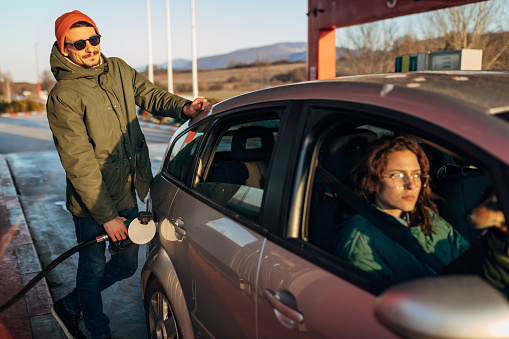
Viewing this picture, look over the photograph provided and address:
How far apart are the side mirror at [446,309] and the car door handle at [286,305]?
1.34 ft

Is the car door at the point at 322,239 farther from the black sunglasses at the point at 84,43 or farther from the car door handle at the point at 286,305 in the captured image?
the black sunglasses at the point at 84,43

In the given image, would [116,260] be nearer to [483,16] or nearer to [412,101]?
[412,101]

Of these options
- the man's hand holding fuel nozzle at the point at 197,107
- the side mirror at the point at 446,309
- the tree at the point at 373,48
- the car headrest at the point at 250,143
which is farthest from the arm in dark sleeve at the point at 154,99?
the tree at the point at 373,48

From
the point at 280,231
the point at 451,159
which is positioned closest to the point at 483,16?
the point at 451,159

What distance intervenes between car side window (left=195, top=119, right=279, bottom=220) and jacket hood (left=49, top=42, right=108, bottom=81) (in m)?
0.90

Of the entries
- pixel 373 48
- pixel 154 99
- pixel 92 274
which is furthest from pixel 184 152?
pixel 373 48

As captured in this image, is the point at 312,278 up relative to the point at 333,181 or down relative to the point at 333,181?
down

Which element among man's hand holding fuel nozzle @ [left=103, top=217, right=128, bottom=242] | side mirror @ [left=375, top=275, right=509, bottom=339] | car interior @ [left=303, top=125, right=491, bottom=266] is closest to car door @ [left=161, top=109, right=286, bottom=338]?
car interior @ [left=303, top=125, right=491, bottom=266]

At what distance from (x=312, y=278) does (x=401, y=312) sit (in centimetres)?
45

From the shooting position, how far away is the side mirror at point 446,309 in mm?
1043

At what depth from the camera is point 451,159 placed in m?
2.82

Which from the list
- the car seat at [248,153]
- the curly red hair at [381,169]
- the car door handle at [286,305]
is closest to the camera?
the car door handle at [286,305]

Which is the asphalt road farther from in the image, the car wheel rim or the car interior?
the car interior

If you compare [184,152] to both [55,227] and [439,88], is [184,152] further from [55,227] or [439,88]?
[55,227]
